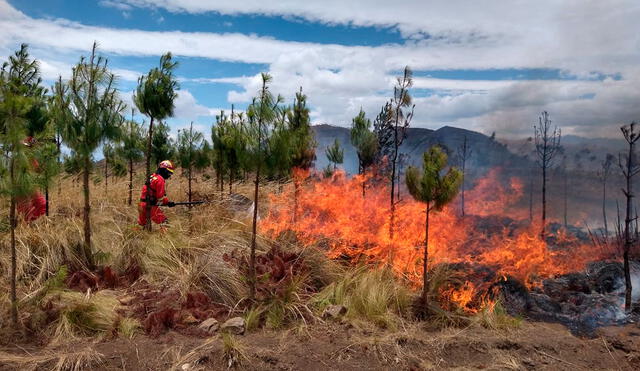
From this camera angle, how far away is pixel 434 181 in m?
6.11

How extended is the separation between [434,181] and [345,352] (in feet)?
8.30

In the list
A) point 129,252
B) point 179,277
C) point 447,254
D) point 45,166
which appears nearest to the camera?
point 45,166

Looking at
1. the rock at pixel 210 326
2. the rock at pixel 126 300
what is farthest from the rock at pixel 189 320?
the rock at pixel 126 300

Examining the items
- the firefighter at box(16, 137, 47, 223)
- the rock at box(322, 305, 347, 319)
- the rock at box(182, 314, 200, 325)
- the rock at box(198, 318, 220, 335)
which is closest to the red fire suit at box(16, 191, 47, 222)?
the firefighter at box(16, 137, 47, 223)

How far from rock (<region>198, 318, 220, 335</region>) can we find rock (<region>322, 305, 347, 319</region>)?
1473 millimetres

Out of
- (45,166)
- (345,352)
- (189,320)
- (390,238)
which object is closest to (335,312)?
(345,352)

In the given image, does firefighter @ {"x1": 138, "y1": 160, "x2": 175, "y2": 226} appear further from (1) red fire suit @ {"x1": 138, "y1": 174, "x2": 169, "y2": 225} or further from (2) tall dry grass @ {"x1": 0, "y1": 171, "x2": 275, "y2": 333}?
(2) tall dry grass @ {"x1": 0, "y1": 171, "x2": 275, "y2": 333}

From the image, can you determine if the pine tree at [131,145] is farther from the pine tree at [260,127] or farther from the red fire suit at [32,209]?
the pine tree at [260,127]

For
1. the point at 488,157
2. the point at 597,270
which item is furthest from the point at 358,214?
the point at 488,157

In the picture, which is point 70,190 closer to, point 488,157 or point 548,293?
point 548,293

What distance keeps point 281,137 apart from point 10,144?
3.15m

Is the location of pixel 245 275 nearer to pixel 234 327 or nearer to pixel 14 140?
pixel 234 327

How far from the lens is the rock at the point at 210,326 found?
5.70 m

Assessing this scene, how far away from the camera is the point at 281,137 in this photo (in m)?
6.01
